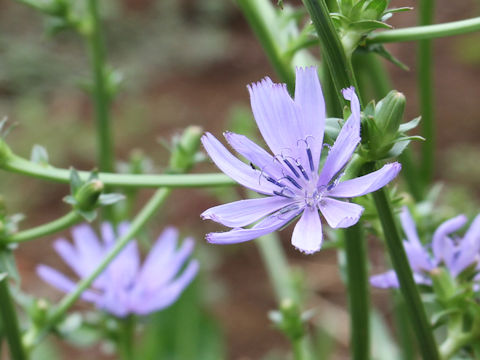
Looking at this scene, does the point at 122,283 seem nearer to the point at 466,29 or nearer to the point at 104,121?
the point at 104,121

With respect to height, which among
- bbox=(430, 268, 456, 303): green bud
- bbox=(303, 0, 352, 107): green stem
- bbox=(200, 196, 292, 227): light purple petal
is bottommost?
bbox=(430, 268, 456, 303): green bud

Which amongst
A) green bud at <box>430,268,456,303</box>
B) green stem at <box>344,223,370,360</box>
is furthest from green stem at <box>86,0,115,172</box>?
green bud at <box>430,268,456,303</box>

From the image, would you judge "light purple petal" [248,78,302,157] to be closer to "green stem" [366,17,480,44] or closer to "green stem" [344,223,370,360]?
"green stem" [366,17,480,44]

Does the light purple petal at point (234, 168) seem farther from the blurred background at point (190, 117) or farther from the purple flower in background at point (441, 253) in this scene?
the blurred background at point (190, 117)

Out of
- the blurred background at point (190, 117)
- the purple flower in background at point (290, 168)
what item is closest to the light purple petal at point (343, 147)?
the purple flower in background at point (290, 168)

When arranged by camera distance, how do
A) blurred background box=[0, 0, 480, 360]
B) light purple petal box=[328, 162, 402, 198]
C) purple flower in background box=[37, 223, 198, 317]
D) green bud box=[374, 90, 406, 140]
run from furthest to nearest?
blurred background box=[0, 0, 480, 360]
purple flower in background box=[37, 223, 198, 317]
green bud box=[374, 90, 406, 140]
light purple petal box=[328, 162, 402, 198]

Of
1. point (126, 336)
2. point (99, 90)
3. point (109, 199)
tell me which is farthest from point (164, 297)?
point (99, 90)

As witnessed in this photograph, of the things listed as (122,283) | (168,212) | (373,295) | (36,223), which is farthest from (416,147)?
(122,283)

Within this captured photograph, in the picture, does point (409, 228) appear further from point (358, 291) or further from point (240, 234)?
point (240, 234)
